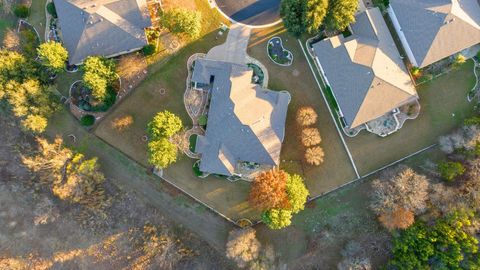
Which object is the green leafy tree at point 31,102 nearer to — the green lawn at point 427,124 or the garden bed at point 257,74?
the garden bed at point 257,74

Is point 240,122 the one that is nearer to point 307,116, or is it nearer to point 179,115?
point 307,116

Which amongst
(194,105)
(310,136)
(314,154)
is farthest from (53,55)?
(314,154)

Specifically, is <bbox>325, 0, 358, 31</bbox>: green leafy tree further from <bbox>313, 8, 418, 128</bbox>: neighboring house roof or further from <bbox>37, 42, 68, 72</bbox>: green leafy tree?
<bbox>37, 42, 68, 72</bbox>: green leafy tree

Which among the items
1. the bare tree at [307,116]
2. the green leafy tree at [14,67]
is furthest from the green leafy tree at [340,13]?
the green leafy tree at [14,67]

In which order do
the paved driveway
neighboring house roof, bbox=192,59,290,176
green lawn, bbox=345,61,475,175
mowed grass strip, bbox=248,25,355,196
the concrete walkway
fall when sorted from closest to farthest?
neighboring house roof, bbox=192,59,290,176 → green lawn, bbox=345,61,475,175 → mowed grass strip, bbox=248,25,355,196 → the paved driveway → the concrete walkway

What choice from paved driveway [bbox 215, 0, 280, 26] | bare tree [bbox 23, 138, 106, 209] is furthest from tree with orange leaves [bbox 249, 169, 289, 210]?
bare tree [bbox 23, 138, 106, 209]

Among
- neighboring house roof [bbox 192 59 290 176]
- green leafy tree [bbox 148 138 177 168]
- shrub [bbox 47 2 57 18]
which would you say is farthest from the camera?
shrub [bbox 47 2 57 18]

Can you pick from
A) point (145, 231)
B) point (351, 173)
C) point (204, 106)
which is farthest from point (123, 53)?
point (351, 173)
